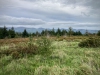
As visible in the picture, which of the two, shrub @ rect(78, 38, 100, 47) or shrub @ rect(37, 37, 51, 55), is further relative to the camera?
shrub @ rect(78, 38, 100, 47)

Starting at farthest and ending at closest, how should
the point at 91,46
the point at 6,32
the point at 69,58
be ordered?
the point at 6,32, the point at 91,46, the point at 69,58

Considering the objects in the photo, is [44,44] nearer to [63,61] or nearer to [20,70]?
[63,61]

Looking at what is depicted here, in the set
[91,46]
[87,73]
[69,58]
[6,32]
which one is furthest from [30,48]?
[6,32]

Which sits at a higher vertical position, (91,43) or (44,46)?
(44,46)

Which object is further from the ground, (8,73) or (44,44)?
(44,44)

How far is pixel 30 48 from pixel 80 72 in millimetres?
5160

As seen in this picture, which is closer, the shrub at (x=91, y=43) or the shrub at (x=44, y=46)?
the shrub at (x=44, y=46)

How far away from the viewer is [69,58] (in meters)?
8.35

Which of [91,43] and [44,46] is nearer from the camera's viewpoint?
[44,46]

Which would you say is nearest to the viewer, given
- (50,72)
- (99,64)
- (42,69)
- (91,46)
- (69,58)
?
(50,72)

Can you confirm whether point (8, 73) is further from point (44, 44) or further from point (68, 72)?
point (44, 44)

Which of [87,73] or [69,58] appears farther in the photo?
[69,58]

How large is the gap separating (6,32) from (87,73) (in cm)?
4684

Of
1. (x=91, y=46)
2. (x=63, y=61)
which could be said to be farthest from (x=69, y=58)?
(x=91, y=46)
